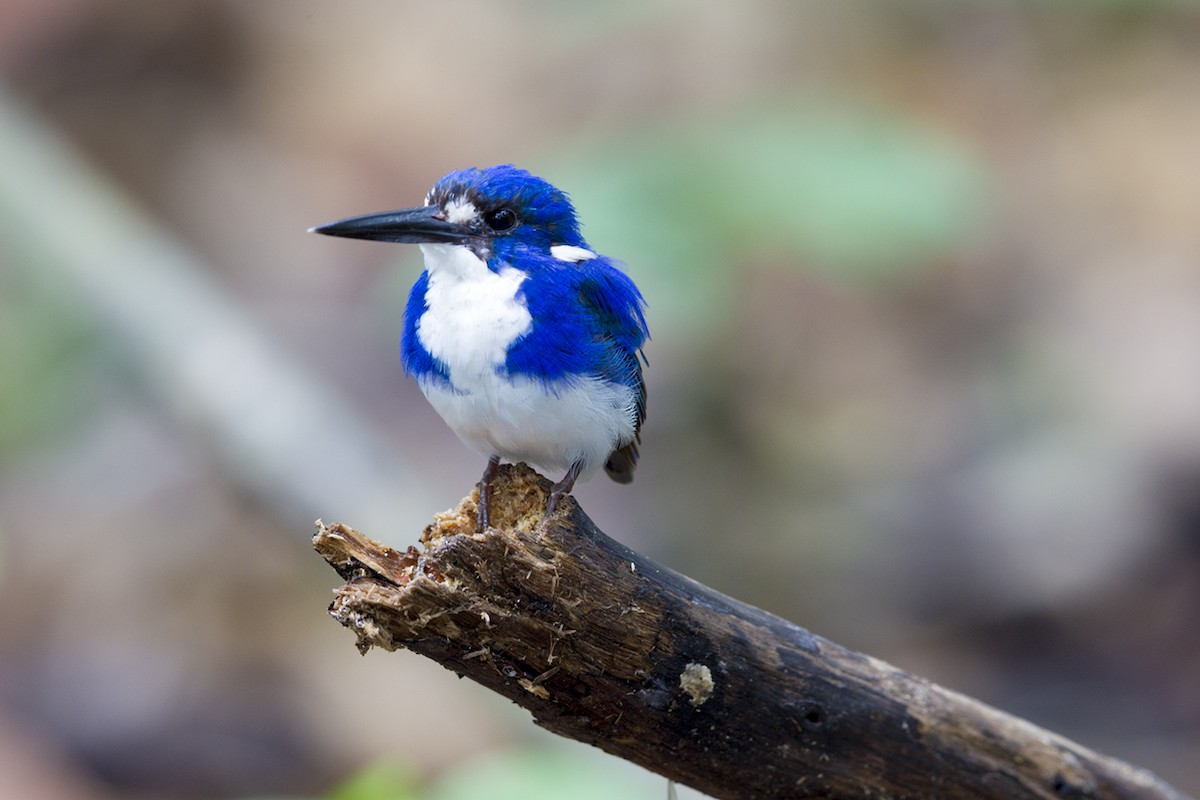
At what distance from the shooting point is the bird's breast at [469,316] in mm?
A: 2912

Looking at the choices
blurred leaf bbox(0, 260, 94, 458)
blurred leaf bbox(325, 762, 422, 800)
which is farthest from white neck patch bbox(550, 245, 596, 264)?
blurred leaf bbox(0, 260, 94, 458)

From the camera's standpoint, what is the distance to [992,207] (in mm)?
8070

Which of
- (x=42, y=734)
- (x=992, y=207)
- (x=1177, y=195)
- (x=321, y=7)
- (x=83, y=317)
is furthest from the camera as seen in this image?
(x=321, y=7)

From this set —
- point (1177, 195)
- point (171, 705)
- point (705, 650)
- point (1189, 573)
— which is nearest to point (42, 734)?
point (171, 705)

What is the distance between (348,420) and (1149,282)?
528 centimetres

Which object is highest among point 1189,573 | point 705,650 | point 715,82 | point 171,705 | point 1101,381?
point 715,82

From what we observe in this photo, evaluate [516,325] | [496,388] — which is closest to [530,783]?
[496,388]

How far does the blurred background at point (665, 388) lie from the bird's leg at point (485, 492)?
862mm

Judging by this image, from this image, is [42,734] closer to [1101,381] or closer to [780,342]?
[780,342]

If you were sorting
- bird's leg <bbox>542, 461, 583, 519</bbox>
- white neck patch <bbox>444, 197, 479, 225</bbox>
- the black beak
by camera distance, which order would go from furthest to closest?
white neck patch <bbox>444, 197, 479, 225</bbox> → the black beak → bird's leg <bbox>542, 461, 583, 519</bbox>

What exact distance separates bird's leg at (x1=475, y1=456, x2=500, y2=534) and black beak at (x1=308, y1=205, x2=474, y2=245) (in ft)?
1.77

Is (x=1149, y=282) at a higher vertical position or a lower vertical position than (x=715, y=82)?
lower

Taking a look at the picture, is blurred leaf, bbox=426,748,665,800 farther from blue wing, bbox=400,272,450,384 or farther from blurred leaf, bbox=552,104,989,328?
→ blurred leaf, bbox=552,104,989,328

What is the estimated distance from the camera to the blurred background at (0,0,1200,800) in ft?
19.3
